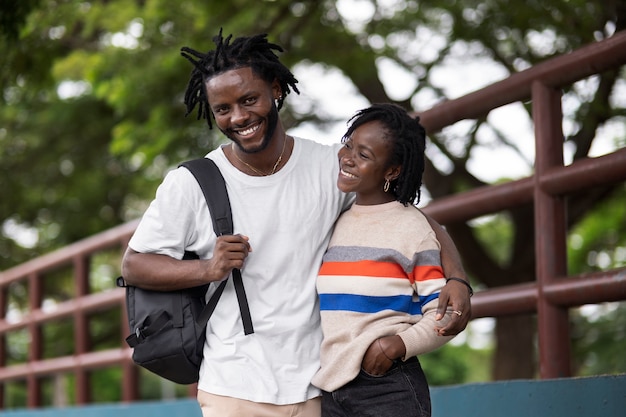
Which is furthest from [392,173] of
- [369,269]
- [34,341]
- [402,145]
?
[34,341]

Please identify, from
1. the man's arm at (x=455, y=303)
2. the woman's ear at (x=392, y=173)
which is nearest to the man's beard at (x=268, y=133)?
the woman's ear at (x=392, y=173)

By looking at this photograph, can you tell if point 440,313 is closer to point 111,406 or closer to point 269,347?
point 269,347

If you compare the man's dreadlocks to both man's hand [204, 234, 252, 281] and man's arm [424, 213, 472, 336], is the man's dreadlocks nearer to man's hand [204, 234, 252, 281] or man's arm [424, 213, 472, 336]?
man's hand [204, 234, 252, 281]

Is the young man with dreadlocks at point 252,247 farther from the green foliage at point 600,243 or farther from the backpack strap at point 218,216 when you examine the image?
the green foliage at point 600,243

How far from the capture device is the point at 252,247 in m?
3.07

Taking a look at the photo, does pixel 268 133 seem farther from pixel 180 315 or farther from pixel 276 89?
pixel 180 315

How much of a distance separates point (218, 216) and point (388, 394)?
0.70 meters

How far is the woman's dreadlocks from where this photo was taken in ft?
9.96

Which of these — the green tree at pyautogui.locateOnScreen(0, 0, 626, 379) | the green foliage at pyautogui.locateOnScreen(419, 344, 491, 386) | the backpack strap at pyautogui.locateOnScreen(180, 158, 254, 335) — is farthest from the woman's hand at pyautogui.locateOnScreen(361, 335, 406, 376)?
the green foliage at pyautogui.locateOnScreen(419, 344, 491, 386)

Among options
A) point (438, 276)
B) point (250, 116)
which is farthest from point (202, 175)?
point (438, 276)

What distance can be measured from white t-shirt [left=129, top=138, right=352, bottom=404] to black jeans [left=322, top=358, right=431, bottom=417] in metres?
0.15

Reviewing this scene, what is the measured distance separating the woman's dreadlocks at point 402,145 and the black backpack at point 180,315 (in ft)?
1.51

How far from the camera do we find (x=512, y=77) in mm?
4102

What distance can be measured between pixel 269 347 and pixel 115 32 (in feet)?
21.2
